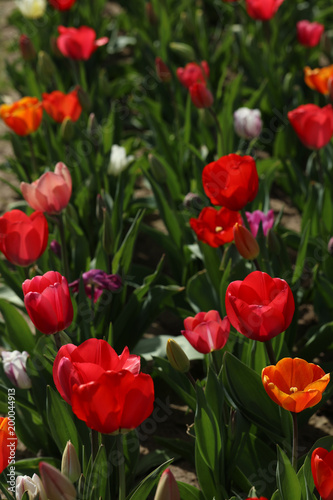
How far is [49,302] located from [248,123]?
4.44 feet

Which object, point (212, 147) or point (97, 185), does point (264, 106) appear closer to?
point (212, 147)

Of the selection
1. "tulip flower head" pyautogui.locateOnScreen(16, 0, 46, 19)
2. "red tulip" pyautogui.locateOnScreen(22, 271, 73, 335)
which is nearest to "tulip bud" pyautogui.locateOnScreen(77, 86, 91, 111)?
"tulip flower head" pyautogui.locateOnScreen(16, 0, 46, 19)

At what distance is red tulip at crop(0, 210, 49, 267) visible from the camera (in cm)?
165

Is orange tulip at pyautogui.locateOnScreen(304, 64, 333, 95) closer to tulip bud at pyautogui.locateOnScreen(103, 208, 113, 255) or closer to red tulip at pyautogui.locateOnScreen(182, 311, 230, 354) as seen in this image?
tulip bud at pyautogui.locateOnScreen(103, 208, 113, 255)

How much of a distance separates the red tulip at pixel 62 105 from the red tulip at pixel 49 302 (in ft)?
4.30

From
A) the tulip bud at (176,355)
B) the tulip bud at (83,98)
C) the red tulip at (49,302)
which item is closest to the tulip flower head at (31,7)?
the tulip bud at (83,98)

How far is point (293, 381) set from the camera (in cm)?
125

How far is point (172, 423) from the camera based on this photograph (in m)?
1.99

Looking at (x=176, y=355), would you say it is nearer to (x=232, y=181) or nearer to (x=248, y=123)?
Result: (x=232, y=181)

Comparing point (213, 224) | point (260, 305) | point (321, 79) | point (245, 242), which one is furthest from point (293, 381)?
point (321, 79)

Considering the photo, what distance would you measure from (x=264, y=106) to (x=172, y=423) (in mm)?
1813

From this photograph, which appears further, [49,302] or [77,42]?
[77,42]

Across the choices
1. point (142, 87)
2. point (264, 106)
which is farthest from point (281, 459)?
point (142, 87)

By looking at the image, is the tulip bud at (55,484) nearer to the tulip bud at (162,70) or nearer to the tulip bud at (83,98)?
the tulip bud at (83,98)
